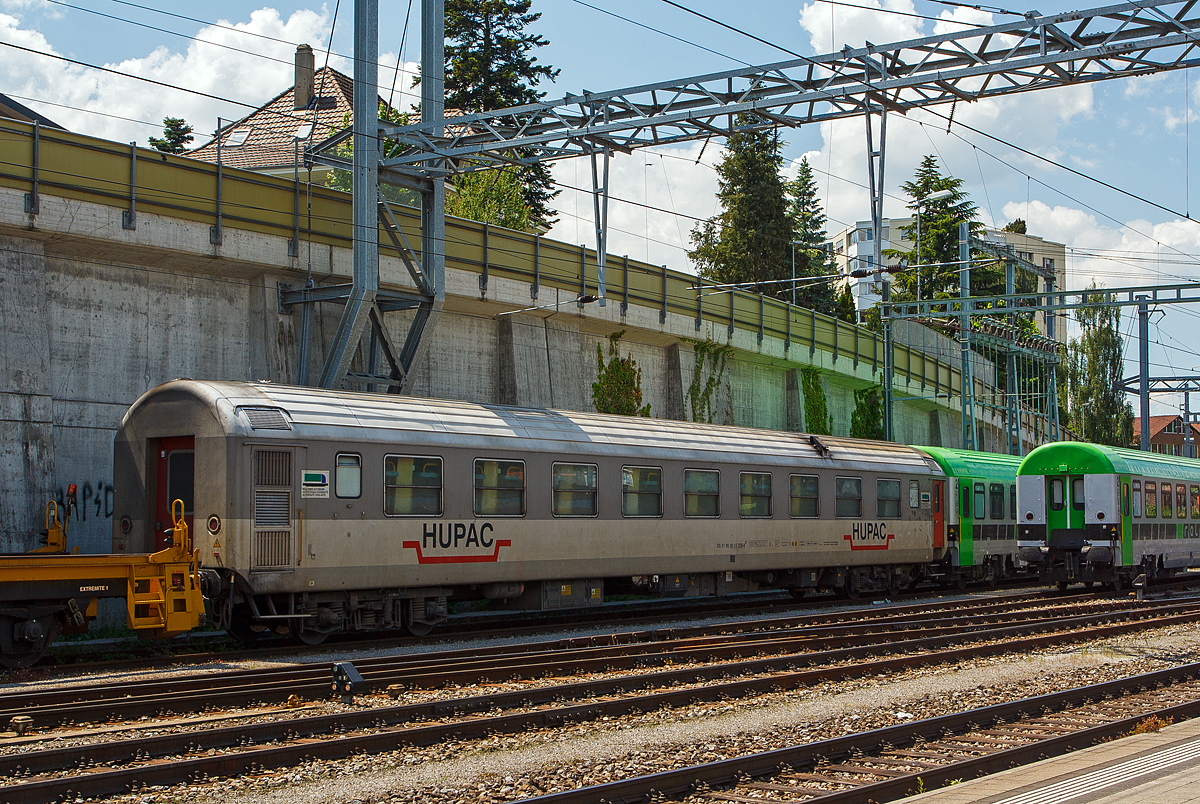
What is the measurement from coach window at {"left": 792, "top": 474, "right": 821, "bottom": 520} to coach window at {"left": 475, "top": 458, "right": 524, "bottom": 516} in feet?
22.5

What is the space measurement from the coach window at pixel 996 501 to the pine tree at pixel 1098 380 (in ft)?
146

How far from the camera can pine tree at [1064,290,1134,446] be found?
68.9 metres

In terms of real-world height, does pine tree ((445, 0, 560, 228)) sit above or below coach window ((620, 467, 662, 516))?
above

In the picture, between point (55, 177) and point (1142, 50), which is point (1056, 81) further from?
point (55, 177)

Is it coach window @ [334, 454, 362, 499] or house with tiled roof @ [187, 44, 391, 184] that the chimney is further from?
coach window @ [334, 454, 362, 499]

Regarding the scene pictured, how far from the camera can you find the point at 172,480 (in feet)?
50.0

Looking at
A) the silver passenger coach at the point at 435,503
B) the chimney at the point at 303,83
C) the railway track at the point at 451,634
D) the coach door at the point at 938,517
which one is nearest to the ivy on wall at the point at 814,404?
the coach door at the point at 938,517

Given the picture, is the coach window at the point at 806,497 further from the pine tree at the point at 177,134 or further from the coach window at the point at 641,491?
the pine tree at the point at 177,134

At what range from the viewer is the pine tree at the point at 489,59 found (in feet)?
160

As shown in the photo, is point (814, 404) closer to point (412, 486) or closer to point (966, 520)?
point (966, 520)

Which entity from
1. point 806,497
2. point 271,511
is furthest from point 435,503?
point 806,497

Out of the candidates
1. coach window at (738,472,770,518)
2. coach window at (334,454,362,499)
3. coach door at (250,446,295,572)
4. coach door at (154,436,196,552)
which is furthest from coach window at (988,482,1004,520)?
coach door at (154,436,196,552)

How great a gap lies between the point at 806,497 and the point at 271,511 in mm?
11382

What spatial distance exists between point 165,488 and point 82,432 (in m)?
4.18
